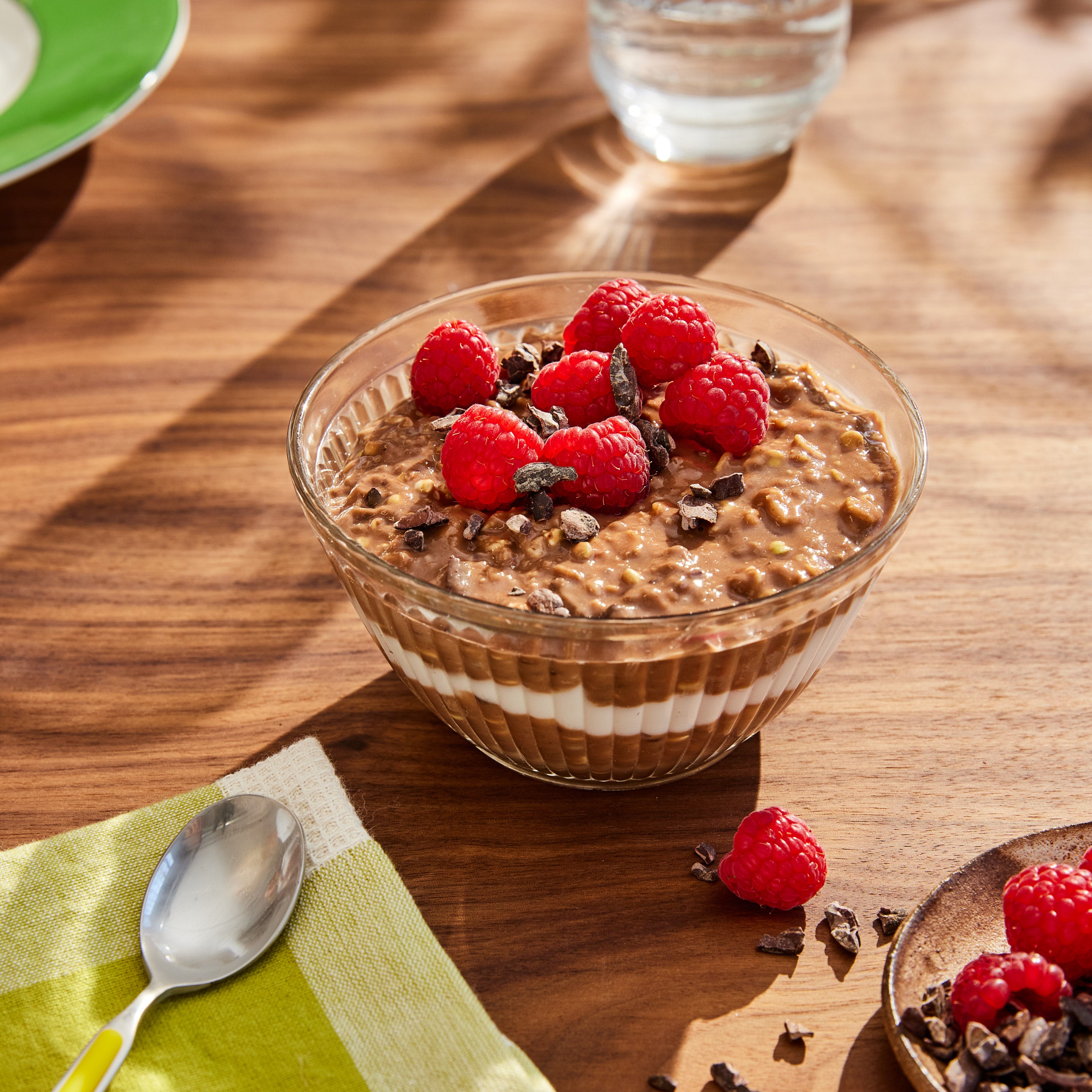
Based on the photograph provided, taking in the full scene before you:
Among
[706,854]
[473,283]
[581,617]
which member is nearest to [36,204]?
[473,283]

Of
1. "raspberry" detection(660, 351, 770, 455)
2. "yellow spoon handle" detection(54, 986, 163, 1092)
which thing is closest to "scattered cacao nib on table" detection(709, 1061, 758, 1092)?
"yellow spoon handle" detection(54, 986, 163, 1092)

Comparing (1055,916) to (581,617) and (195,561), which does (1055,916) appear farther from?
(195,561)

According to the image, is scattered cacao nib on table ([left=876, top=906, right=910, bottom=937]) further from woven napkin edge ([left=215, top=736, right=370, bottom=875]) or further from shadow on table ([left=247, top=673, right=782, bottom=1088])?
woven napkin edge ([left=215, top=736, right=370, bottom=875])

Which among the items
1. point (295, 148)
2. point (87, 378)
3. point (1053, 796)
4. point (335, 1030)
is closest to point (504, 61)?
point (295, 148)

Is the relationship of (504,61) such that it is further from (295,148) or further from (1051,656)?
(1051,656)

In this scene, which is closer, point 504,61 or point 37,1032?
point 37,1032

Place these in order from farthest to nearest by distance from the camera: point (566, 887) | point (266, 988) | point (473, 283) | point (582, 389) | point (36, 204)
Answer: point (36, 204) → point (473, 283) → point (582, 389) → point (566, 887) → point (266, 988)

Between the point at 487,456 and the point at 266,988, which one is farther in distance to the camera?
the point at 487,456
